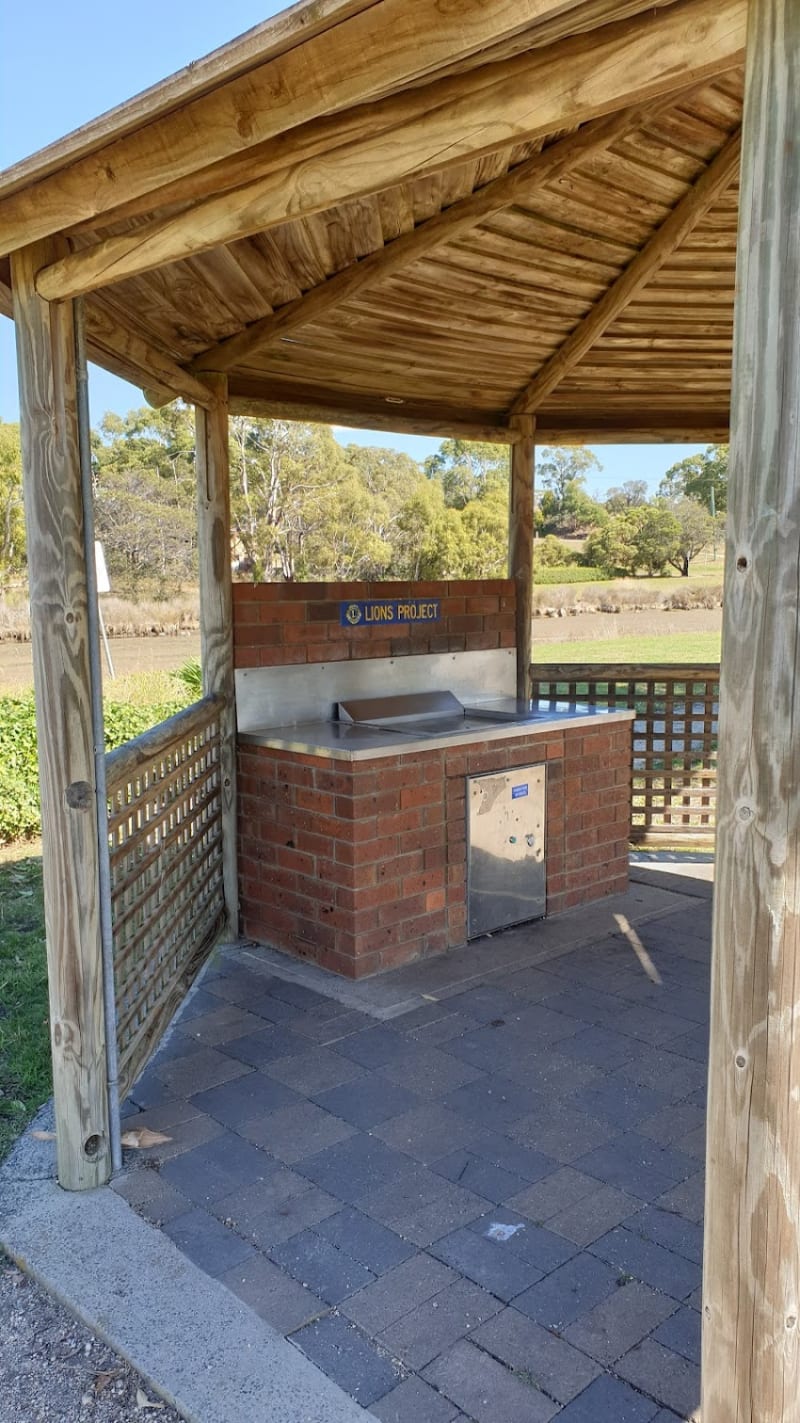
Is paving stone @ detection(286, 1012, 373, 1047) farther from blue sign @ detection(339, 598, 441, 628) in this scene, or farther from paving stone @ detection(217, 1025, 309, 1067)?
blue sign @ detection(339, 598, 441, 628)

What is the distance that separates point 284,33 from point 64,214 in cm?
92

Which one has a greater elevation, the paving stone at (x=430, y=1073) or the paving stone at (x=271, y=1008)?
the paving stone at (x=430, y=1073)

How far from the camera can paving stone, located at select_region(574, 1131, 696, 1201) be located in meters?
2.67

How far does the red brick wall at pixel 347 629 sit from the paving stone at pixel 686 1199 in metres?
2.77

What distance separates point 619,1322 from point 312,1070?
1395 millimetres

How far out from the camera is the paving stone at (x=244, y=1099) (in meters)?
3.05

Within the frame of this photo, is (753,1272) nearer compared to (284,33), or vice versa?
(753,1272)

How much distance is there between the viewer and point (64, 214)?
238cm

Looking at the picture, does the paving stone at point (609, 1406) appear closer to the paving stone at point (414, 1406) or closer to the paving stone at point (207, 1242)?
the paving stone at point (414, 1406)

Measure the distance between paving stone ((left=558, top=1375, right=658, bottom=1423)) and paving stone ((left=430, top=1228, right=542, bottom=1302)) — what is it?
31cm

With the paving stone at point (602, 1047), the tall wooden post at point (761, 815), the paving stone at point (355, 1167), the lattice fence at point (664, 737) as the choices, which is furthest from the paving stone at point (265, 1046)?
the lattice fence at point (664, 737)

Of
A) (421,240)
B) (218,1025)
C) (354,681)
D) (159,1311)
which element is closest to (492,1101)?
(218,1025)

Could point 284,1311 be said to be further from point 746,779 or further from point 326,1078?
point 746,779

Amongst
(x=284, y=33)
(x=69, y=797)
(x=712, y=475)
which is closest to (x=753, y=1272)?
(x=69, y=797)
